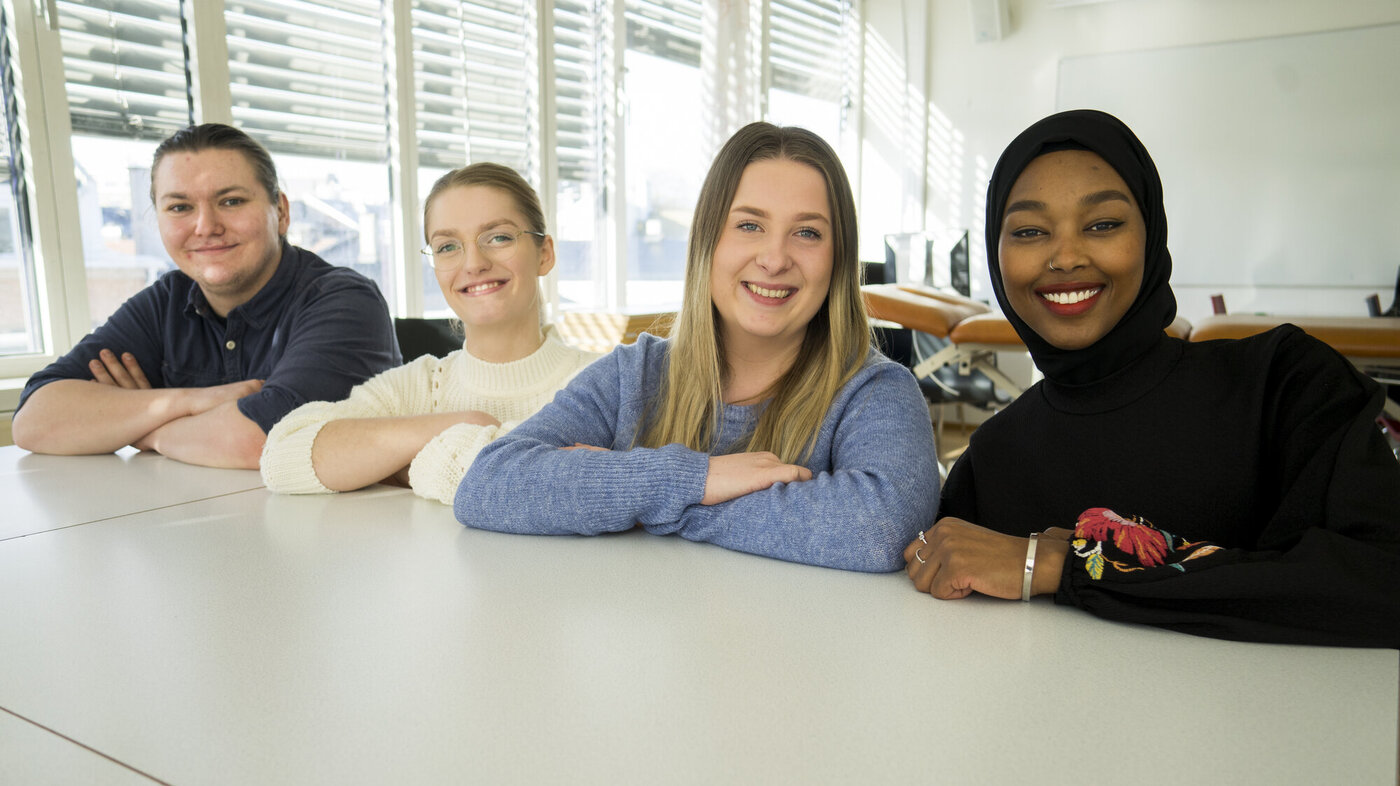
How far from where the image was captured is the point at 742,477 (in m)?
1.13

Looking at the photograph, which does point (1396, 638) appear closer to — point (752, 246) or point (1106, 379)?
point (1106, 379)

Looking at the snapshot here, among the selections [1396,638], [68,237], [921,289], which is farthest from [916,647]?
[921,289]

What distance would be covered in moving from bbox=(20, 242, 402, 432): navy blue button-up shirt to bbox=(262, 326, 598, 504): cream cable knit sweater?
0.87ft

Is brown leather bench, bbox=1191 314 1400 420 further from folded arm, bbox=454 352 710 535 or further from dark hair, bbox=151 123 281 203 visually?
dark hair, bbox=151 123 281 203

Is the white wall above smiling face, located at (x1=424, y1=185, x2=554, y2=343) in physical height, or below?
above

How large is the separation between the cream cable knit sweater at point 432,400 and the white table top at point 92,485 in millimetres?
139

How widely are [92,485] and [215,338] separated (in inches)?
23.1

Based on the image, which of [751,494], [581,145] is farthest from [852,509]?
[581,145]

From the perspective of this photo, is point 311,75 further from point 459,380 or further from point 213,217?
point 459,380

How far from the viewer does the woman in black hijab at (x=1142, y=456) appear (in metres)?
0.84

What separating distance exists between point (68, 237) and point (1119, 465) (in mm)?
3039

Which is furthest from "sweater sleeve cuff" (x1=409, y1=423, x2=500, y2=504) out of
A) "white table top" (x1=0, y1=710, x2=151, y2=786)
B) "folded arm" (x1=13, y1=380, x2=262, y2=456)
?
"white table top" (x1=0, y1=710, x2=151, y2=786)

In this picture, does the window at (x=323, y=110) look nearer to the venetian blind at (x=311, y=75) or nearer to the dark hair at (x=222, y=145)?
the venetian blind at (x=311, y=75)

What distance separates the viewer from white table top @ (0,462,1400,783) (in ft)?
2.07
